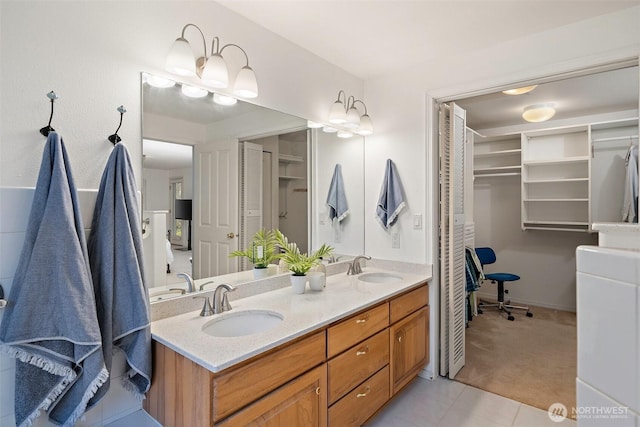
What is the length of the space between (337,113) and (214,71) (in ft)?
3.33

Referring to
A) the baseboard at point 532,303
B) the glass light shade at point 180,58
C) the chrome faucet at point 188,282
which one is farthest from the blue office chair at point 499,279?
the glass light shade at point 180,58

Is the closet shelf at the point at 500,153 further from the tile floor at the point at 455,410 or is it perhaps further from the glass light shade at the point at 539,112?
the tile floor at the point at 455,410

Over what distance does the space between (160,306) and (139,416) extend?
1.51ft

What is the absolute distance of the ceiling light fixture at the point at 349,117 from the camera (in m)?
2.43

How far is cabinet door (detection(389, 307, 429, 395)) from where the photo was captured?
2.10m

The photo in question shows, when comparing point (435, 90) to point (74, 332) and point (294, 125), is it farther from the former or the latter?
point (74, 332)

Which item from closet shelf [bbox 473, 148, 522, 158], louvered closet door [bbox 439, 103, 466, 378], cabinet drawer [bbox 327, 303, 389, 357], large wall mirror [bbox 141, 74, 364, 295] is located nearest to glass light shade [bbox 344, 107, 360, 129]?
large wall mirror [bbox 141, 74, 364, 295]

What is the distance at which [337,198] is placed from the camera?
2725 mm

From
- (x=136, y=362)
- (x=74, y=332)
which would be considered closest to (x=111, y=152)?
(x=74, y=332)

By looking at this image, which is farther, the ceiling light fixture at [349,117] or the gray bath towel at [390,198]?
the gray bath towel at [390,198]

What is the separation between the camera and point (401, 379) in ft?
7.12

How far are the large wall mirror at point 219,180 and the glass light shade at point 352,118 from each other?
0.20 m

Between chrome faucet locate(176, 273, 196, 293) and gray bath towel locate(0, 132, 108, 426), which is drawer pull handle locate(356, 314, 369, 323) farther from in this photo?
gray bath towel locate(0, 132, 108, 426)

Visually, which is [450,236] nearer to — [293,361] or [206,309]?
[293,361]
